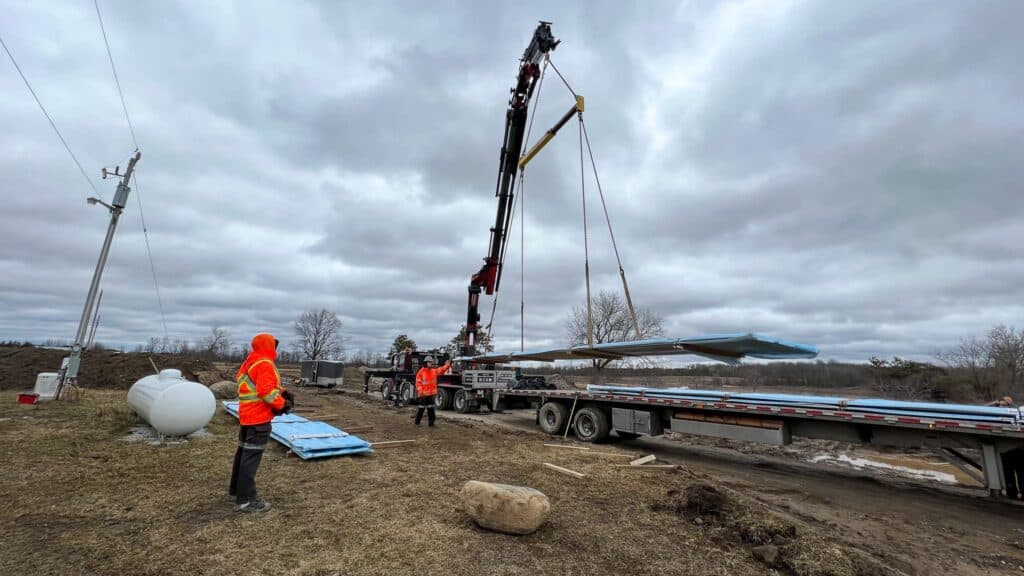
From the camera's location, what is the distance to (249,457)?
5.24m

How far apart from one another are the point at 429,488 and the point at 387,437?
474 centimetres

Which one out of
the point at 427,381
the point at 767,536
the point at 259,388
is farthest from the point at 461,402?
the point at 767,536

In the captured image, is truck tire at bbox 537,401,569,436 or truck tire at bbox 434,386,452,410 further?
truck tire at bbox 434,386,452,410

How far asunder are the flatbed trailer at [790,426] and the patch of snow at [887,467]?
79cm

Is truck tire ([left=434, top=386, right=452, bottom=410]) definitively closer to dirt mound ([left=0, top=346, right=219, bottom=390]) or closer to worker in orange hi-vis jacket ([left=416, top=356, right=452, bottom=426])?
worker in orange hi-vis jacket ([left=416, top=356, right=452, bottom=426])

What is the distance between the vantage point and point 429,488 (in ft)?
20.9

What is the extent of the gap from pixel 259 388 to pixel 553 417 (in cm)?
979

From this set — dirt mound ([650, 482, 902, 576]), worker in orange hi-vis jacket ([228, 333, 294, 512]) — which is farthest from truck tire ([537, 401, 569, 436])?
worker in orange hi-vis jacket ([228, 333, 294, 512])

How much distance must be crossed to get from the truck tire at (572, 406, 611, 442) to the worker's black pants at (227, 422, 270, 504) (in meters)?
8.90

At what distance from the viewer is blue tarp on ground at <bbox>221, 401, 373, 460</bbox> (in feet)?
25.7

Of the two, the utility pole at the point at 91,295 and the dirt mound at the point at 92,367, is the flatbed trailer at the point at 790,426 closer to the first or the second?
the utility pole at the point at 91,295

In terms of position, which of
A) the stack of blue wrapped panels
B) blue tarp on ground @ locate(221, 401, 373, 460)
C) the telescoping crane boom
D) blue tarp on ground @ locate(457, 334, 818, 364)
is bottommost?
blue tarp on ground @ locate(221, 401, 373, 460)

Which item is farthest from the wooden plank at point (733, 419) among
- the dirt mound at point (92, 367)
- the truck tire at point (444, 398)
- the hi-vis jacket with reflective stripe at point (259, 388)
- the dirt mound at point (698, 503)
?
the dirt mound at point (92, 367)

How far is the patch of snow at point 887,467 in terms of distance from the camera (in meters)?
9.50
